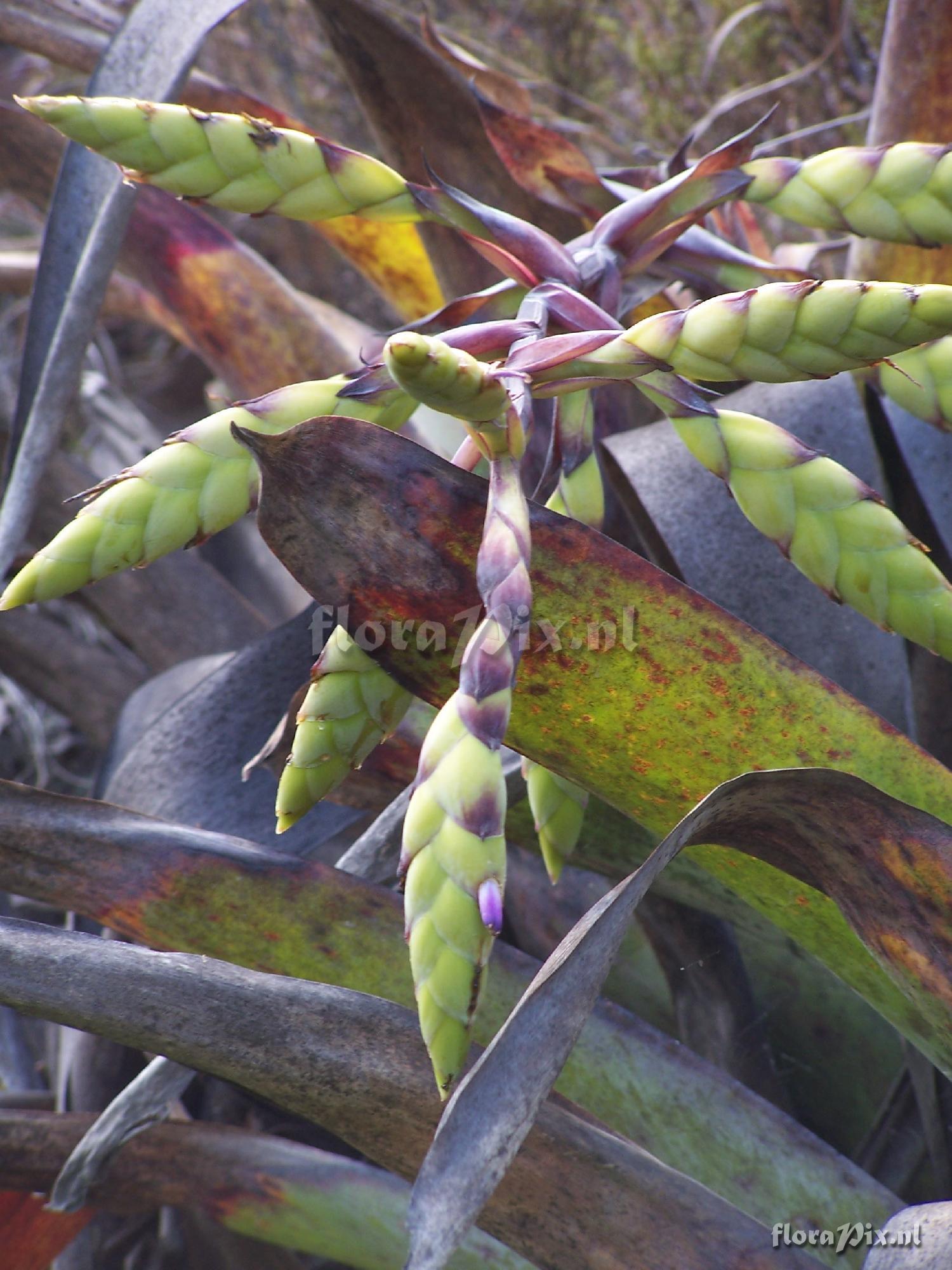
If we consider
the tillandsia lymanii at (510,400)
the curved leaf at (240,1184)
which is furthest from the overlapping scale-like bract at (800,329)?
the curved leaf at (240,1184)

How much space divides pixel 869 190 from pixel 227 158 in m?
0.27

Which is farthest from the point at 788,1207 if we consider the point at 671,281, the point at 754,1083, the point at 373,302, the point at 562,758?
the point at 373,302

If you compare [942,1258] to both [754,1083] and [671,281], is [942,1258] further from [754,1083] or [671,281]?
[671,281]

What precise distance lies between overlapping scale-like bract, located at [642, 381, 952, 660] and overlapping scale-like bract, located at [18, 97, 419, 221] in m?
0.14

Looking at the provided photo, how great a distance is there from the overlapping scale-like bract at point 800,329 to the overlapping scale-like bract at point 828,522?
0.06 meters

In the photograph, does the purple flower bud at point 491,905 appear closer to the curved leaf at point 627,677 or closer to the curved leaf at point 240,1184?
the curved leaf at point 627,677

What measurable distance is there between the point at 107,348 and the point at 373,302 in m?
0.33

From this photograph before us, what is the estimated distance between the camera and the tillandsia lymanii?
0.84 feet

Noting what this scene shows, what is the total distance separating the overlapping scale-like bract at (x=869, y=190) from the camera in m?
0.41

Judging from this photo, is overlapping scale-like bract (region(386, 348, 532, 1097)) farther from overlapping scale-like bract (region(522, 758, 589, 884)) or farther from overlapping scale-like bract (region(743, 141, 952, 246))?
overlapping scale-like bract (region(743, 141, 952, 246))

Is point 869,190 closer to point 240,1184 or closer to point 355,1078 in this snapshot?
point 355,1078

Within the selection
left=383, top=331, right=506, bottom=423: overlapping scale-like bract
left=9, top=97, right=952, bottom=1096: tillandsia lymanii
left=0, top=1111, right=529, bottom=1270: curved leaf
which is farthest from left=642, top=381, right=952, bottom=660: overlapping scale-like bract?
left=0, top=1111, right=529, bottom=1270: curved leaf

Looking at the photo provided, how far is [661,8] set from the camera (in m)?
1.27

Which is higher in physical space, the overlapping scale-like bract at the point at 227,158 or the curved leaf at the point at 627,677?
the overlapping scale-like bract at the point at 227,158
